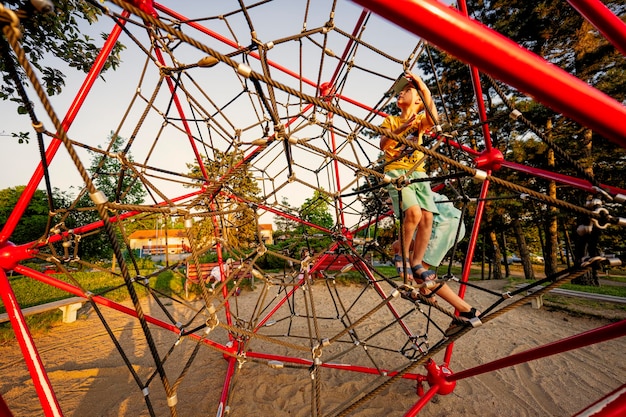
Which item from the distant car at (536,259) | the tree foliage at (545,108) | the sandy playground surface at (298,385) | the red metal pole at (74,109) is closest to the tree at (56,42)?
the red metal pole at (74,109)

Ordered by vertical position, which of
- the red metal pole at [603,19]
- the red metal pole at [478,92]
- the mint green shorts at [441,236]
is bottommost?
the mint green shorts at [441,236]

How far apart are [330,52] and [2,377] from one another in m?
5.05

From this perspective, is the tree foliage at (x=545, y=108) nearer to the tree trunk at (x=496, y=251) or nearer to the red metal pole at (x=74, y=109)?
the tree trunk at (x=496, y=251)

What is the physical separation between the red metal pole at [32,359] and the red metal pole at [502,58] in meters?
1.63

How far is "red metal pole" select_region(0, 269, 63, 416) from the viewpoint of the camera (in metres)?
1.05

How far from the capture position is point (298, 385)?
2.77m

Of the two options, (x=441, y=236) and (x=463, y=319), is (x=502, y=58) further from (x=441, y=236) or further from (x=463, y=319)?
(x=441, y=236)

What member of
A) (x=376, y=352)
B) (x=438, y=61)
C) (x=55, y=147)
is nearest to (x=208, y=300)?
(x=55, y=147)

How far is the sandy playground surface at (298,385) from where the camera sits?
7.82 feet

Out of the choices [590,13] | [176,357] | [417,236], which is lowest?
[176,357]

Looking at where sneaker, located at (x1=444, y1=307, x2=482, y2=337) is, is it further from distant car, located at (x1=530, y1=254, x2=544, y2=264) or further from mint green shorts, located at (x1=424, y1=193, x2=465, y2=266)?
distant car, located at (x1=530, y1=254, x2=544, y2=264)

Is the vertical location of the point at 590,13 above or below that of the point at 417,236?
above

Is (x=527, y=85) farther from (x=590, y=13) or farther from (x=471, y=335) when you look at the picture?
(x=471, y=335)

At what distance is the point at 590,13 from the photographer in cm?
77
